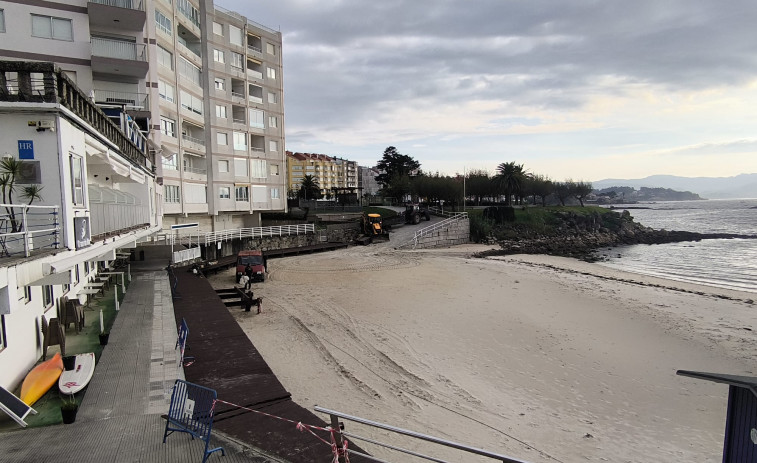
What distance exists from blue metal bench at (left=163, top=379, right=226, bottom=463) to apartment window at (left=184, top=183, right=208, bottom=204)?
107 feet

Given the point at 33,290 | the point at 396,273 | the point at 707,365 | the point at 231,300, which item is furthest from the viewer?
the point at 396,273

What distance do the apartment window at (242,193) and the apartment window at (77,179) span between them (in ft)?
107

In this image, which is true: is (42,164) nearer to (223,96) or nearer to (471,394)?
(471,394)

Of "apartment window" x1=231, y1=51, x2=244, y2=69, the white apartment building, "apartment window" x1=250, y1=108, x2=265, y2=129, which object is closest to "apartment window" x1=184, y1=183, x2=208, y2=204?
"apartment window" x1=250, y1=108, x2=265, y2=129

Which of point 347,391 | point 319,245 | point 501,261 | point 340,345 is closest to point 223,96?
point 319,245

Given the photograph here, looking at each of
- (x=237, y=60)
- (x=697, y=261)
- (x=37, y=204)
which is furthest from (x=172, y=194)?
(x=697, y=261)

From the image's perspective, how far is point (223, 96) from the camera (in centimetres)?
4025

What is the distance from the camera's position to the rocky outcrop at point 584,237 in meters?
46.3

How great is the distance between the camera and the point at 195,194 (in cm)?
3772

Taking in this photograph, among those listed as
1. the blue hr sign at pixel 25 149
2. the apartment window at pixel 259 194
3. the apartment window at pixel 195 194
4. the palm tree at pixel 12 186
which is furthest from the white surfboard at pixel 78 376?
the apartment window at pixel 259 194

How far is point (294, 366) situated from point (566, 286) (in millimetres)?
19475

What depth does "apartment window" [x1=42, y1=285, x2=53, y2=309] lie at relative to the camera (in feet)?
35.9

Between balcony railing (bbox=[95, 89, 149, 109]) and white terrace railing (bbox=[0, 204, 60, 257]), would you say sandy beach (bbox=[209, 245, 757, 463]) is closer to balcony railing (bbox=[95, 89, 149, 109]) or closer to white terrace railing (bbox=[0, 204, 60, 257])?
white terrace railing (bbox=[0, 204, 60, 257])

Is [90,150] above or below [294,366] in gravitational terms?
above
